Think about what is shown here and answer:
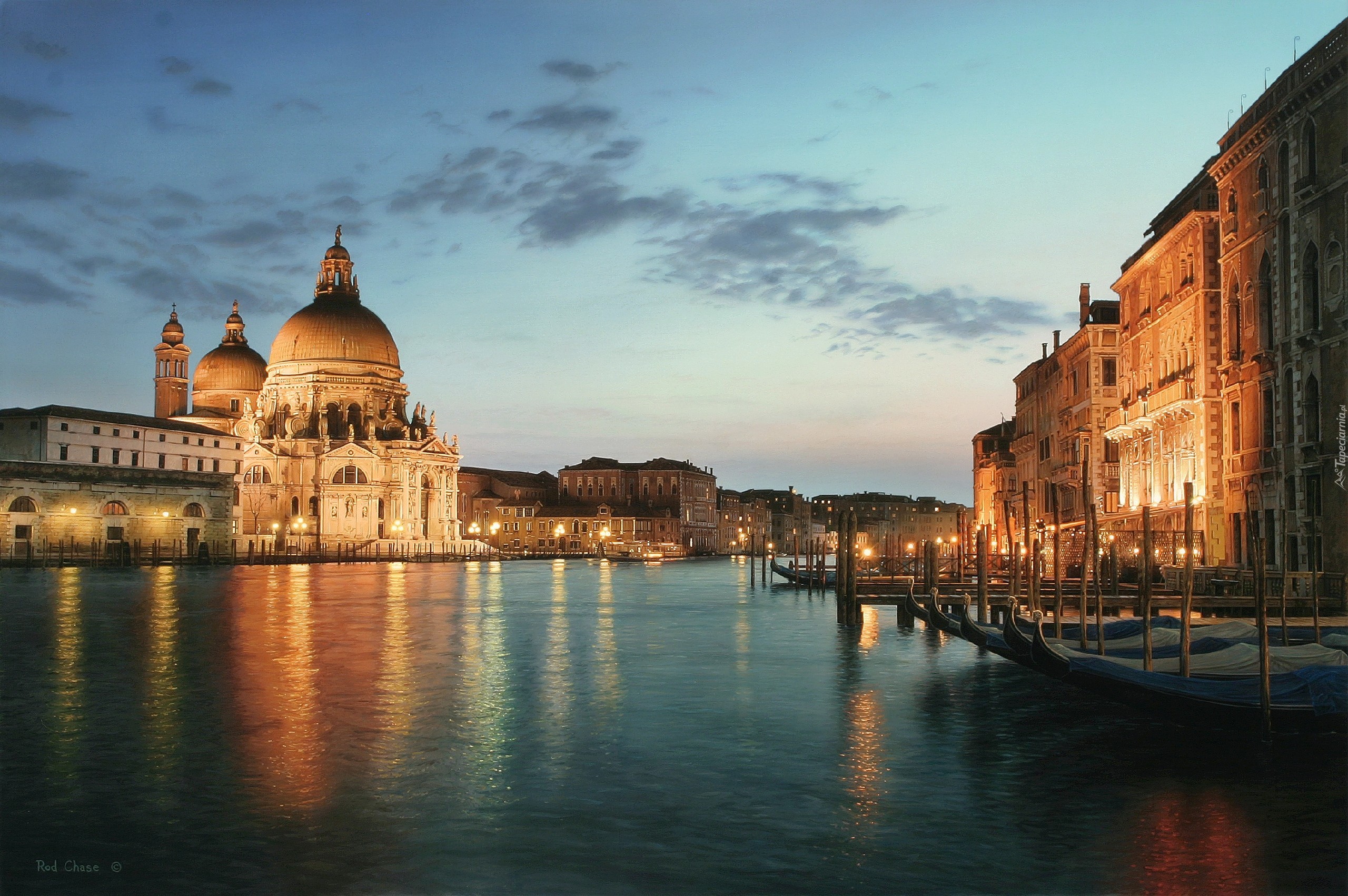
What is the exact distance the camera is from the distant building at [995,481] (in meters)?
64.7

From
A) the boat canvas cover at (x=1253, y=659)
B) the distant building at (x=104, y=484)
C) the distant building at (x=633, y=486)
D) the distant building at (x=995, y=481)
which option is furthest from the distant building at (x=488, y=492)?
the boat canvas cover at (x=1253, y=659)

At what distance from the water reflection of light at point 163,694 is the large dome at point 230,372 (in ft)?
240

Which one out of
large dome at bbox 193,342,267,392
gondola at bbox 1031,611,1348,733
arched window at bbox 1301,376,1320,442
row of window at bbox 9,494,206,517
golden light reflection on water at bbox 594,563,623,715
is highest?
large dome at bbox 193,342,267,392

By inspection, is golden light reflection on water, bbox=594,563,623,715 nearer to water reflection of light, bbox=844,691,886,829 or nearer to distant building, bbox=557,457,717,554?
water reflection of light, bbox=844,691,886,829

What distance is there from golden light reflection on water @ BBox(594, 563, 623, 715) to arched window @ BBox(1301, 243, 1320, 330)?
588 inches

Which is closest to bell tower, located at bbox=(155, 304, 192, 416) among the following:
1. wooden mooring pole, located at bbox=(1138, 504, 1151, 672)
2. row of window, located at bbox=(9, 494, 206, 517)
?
row of window, located at bbox=(9, 494, 206, 517)

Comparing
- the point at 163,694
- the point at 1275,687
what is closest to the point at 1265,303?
the point at 1275,687

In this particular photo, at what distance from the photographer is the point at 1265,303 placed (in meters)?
28.2

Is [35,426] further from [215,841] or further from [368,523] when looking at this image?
[215,841]

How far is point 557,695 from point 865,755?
19.3ft

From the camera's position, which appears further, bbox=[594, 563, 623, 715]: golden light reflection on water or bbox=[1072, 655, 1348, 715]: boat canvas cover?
bbox=[594, 563, 623, 715]: golden light reflection on water

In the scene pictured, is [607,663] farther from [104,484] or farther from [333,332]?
[333,332]

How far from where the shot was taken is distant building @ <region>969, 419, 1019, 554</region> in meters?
64.7

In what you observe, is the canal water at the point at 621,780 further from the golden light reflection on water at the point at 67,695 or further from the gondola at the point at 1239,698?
the gondola at the point at 1239,698
